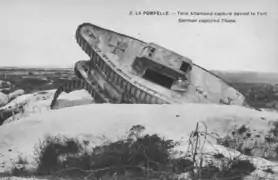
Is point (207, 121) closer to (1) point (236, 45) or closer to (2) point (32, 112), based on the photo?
(1) point (236, 45)

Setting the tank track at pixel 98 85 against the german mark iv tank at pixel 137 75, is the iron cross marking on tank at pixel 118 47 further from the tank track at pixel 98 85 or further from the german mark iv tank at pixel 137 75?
the tank track at pixel 98 85

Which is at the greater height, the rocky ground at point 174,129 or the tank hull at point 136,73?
the tank hull at point 136,73

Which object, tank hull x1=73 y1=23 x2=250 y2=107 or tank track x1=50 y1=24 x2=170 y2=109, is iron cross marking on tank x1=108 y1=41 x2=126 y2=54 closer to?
tank hull x1=73 y1=23 x2=250 y2=107

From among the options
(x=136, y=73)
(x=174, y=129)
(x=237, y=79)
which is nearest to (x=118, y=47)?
(x=136, y=73)

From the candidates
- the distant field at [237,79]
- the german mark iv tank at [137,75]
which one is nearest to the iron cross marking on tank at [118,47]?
the german mark iv tank at [137,75]

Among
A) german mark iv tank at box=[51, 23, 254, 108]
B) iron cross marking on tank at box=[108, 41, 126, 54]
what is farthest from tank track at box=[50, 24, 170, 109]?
iron cross marking on tank at box=[108, 41, 126, 54]

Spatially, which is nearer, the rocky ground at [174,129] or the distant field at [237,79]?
the rocky ground at [174,129]
